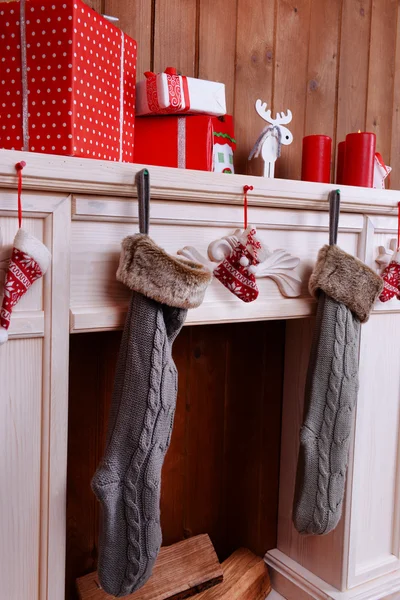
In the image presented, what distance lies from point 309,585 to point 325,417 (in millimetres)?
567

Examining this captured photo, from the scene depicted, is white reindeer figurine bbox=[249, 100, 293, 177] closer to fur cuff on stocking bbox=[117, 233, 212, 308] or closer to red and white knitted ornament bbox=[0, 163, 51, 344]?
fur cuff on stocking bbox=[117, 233, 212, 308]

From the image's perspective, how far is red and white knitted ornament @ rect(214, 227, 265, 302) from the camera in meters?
1.16

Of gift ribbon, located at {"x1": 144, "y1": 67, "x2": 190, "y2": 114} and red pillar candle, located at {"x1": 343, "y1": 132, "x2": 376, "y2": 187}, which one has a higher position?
gift ribbon, located at {"x1": 144, "y1": 67, "x2": 190, "y2": 114}

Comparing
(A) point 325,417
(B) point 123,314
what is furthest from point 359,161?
(B) point 123,314

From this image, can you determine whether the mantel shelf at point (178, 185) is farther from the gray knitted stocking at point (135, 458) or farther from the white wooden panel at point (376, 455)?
the white wooden panel at point (376, 455)

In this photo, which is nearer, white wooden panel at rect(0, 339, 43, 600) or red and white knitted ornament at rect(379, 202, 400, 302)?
white wooden panel at rect(0, 339, 43, 600)

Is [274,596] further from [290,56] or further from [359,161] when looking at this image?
[290,56]

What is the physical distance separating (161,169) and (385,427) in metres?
0.95

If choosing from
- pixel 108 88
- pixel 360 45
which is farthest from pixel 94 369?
pixel 360 45

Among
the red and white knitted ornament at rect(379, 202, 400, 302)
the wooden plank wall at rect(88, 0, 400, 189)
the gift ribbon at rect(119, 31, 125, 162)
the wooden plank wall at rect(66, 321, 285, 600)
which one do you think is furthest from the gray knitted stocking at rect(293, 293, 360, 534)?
the gift ribbon at rect(119, 31, 125, 162)

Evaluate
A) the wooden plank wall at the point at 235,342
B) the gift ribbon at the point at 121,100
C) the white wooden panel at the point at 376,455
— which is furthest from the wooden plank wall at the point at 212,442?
the gift ribbon at the point at 121,100

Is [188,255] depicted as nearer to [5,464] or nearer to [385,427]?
[5,464]

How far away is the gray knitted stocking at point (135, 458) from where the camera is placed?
40.3 inches

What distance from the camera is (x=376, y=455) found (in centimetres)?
151
